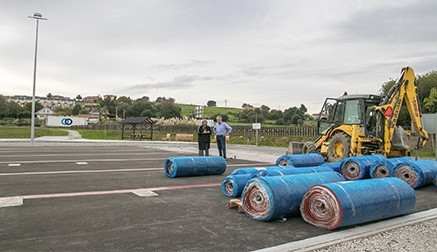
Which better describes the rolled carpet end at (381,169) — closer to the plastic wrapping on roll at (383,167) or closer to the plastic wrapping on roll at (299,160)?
the plastic wrapping on roll at (383,167)

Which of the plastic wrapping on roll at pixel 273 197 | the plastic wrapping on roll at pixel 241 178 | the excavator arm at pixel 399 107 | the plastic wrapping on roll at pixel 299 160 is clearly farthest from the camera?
the excavator arm at pixel 399 107

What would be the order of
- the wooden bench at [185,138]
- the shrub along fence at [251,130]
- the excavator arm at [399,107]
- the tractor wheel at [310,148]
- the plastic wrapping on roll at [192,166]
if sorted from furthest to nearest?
the wooden bench at [185,138]
the shrub along fence at [251,130]
the tractor wheel at [310,148]
the excavator arm at [399,107]
the plastic wrapping on roll at [192,166]

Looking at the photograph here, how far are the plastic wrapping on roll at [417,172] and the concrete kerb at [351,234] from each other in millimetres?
2633

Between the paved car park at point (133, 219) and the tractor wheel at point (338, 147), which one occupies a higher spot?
the tractor wheel at point (338, 147)

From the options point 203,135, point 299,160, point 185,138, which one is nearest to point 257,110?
point 185,138

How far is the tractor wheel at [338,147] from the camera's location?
12.0 meters

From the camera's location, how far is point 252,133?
42125 mm

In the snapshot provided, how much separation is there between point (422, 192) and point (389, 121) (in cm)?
384

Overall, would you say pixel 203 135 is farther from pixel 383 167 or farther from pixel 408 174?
pixel 408 174

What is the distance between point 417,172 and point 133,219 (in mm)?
6696

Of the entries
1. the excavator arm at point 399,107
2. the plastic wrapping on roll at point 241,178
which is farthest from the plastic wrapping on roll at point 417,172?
the plastic wrapping on roll at point 241,178

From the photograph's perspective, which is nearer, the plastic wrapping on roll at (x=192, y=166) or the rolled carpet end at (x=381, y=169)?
the rolled carpet end at (x=381, y=169)

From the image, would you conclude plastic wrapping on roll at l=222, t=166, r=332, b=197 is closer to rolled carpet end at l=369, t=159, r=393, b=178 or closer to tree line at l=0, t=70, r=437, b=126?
rolled carpet end at l=369, t=159, r=393, b=178

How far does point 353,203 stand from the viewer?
4.91 metres
